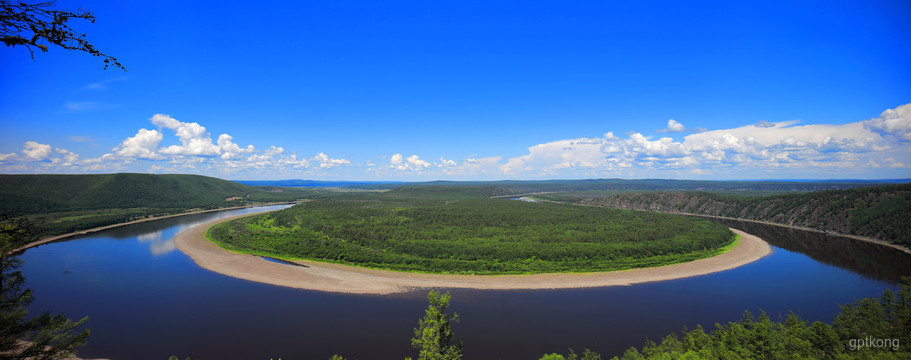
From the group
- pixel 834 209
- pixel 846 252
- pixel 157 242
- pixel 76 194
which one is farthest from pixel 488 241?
pixel 76 194

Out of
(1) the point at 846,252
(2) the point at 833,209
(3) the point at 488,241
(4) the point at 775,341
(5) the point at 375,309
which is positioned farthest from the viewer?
(2) the point at 833,209

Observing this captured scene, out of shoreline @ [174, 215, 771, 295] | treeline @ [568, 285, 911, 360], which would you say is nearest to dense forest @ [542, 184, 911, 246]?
shoreline @ [174, 215, 771, 295]

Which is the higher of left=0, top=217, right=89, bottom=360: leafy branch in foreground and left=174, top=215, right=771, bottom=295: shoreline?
left=0, top=217, right=89, bottom=360: leafy branch in foreground

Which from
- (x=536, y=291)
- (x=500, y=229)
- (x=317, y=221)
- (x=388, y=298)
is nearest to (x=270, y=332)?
(x=388, y=298)

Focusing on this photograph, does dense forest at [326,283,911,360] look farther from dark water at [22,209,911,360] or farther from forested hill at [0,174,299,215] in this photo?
forested hill at [0,174,299,215]

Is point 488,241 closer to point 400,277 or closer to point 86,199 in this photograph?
point 400,277

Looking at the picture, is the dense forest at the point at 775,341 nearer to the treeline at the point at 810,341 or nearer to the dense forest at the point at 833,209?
the treeline at the point at 810,341

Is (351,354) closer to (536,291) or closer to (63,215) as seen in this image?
(536,291)
